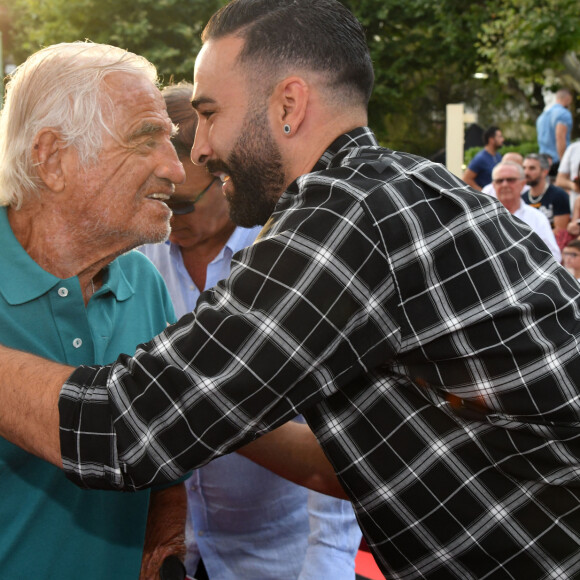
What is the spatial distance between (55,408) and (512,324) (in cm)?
97

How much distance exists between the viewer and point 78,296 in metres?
2.11

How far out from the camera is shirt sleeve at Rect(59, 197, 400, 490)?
1575 mm

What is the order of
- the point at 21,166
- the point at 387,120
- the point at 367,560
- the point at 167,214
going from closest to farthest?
the point at 21,166, the point at 167,214, the point at 367,560, the point at 387,120

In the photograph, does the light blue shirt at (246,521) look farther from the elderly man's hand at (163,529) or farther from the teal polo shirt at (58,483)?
the teal polo shirt at (58,483)

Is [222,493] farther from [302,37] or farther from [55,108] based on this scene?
[302,37]

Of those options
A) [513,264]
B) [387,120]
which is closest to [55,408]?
[513,264]

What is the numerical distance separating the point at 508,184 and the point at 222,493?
6.70 m

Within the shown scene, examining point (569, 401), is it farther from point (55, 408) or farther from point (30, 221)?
point (30, 221)

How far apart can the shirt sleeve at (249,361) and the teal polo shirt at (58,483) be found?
0.46m

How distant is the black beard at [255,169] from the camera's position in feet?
6.53

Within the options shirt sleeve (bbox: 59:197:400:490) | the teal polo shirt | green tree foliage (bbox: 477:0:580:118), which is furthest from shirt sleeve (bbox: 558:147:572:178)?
shirt sleeve (bbox: 59:197:400:490)

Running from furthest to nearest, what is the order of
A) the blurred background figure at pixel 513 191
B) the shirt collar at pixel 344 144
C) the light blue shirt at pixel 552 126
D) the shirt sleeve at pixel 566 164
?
the light blue shirt at pixel 552 126, the shirt sleeve at pixel 566 164, the blurred background figure at pixel 513 191, the shirt collar at pixel 344 144

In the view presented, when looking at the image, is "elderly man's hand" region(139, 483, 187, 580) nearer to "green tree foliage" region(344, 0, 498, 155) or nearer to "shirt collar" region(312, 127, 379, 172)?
"shirt collar" region(312, 127, 379, 172)

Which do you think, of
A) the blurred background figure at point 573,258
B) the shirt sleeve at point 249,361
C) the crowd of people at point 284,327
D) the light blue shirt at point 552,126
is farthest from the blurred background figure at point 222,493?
the light blue shirt at point 552,126
